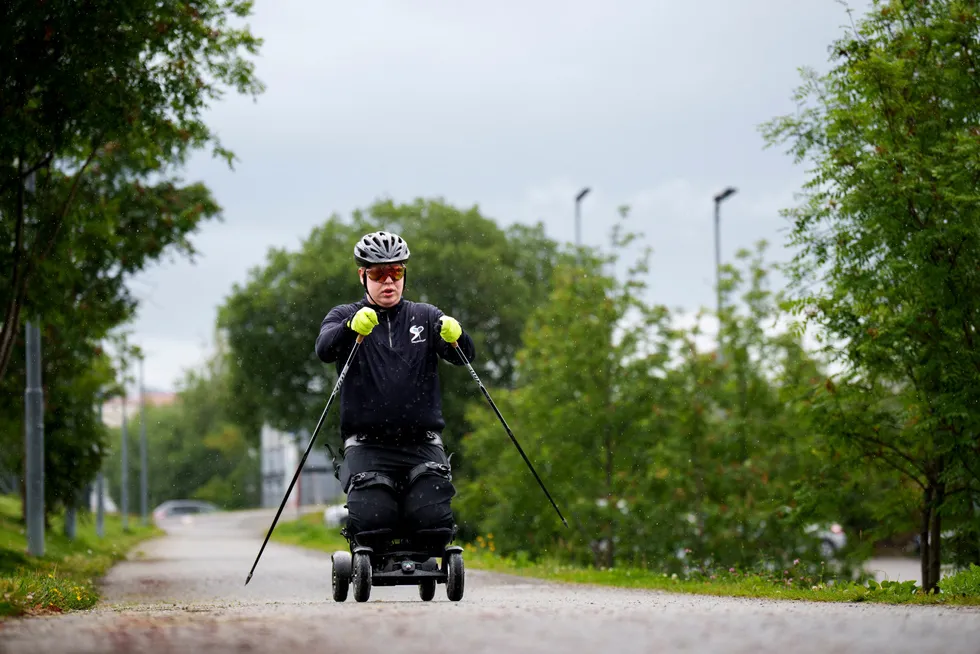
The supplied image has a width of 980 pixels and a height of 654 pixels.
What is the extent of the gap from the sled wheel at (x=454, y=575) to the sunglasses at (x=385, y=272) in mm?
1882

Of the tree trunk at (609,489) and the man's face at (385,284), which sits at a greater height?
the man's face at (385,284)

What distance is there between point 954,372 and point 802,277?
2134mm

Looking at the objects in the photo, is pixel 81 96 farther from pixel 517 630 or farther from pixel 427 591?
pixel 517 630

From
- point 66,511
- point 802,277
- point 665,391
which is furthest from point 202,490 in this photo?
point 802,277

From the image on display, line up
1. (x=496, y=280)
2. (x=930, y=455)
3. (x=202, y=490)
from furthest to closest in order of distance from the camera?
(x=202, y=490) → (x=496, y=280) → (x=930, y=455)

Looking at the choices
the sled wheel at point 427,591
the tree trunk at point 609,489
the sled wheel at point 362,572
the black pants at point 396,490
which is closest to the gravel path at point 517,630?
the sled wheel at point 362,572

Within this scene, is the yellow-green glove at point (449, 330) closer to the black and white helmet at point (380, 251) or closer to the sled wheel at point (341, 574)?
the black and white helmet at point (380, 251)

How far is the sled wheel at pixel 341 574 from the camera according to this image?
8.46m

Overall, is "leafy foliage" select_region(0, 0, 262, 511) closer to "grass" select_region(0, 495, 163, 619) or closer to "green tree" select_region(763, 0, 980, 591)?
"grass" select_region(0, 495, 163, 619)

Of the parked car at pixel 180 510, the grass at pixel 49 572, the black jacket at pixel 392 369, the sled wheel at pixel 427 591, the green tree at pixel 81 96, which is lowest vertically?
the parked car at pixel 180 510

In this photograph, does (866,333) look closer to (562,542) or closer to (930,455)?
(930,455)

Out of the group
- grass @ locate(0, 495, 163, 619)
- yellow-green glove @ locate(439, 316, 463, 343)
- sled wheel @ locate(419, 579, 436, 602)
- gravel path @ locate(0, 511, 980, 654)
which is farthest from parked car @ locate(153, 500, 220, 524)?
gravel path @ locate(0, 511, 980, 654)

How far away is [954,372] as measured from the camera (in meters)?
12.8

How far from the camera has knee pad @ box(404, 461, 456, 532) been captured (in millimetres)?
8328
